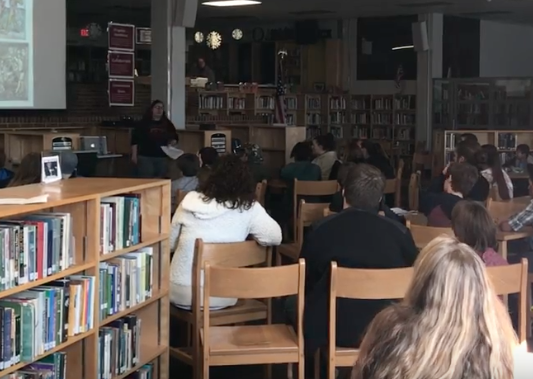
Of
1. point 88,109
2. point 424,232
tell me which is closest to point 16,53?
point 424,232

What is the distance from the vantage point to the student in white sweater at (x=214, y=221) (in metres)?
4.59

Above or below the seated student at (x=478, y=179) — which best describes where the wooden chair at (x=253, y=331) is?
below

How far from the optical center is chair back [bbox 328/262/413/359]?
12.0ft

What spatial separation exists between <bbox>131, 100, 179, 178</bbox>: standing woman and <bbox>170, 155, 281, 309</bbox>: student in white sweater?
5157mm

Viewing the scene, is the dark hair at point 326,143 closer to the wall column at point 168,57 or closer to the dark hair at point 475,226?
the wall column at point 168,57

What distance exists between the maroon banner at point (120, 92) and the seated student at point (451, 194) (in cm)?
672

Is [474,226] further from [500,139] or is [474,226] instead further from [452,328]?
[500,139]

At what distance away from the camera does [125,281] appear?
389 cm

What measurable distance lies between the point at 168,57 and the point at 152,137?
6.12 ft

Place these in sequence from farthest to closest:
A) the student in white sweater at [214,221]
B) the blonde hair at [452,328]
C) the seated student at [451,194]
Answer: the seated student at [451,194] → the student in white sweater at [214,221] → the blonde hair at [452,328]

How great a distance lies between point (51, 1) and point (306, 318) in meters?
5.02

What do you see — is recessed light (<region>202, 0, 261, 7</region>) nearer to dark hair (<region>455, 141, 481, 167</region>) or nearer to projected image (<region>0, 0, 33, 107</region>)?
projected image (<region>0, 0, 33, 107</region>)

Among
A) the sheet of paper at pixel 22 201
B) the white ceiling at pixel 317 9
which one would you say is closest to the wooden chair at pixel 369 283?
the sheet of paper at pixel 22 201

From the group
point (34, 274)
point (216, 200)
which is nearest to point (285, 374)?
point (216, 200)
